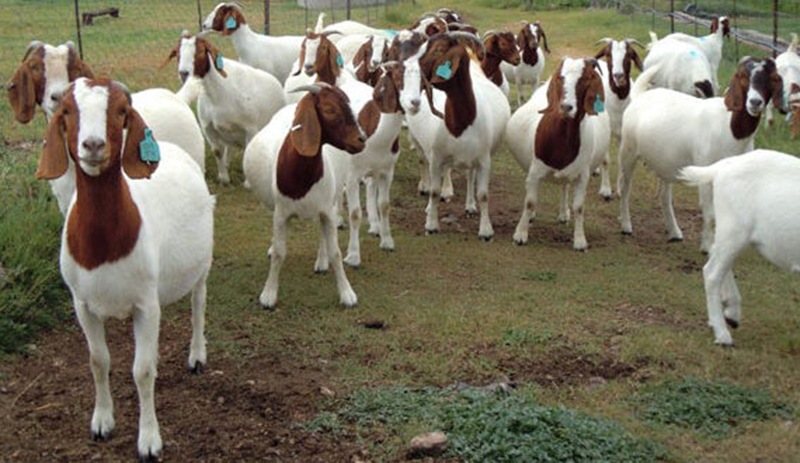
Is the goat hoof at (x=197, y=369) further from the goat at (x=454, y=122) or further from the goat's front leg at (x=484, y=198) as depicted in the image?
the goat's front leg at (x=484, y=198)

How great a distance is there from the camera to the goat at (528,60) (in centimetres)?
1517

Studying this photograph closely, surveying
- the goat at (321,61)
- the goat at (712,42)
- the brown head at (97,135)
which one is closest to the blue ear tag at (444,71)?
the goat at (321,61)

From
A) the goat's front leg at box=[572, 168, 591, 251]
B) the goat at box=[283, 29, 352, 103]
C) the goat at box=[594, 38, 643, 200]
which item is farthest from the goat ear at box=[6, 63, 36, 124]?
the goat at box=[594, 38, 643, 200]

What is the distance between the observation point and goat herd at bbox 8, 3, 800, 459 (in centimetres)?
472

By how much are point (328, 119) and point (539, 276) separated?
90.0 inches

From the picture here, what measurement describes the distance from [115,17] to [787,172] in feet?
62.9

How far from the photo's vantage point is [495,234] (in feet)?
31.0

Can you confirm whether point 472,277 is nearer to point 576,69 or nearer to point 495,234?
point 495,234

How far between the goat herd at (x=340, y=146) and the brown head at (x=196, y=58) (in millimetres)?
18

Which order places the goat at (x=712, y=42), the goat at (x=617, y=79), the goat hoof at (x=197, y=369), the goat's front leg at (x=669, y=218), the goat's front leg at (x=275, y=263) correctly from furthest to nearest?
the goat at (x=712, y=42) < the goat at (x=617, y=79) < the goat's front leg at (x=669, y=218) < the goat's front leg at (x=275, y=263) < the goat hoof at (x=197, y=369)

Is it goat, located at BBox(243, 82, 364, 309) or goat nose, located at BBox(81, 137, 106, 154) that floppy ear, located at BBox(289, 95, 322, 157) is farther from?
goat nose, located at BBox(81, 137, 106, 154)

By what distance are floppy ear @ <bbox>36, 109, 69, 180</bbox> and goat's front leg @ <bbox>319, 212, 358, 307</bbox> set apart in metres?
2.82

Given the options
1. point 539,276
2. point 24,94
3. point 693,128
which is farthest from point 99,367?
point 693,128

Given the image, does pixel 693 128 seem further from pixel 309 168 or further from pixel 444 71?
pixel 309 168
